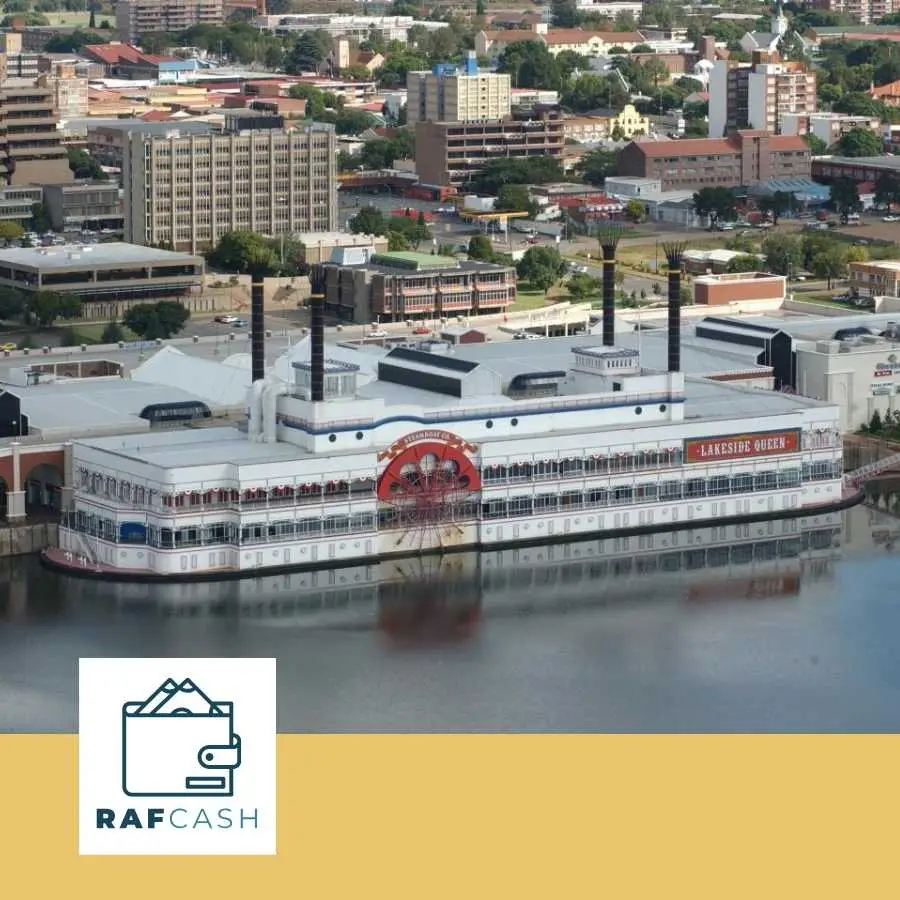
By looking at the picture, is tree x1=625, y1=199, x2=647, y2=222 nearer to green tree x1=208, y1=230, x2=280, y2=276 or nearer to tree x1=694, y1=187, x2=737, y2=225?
tree x1=694, y1=187, x2=737, y2=225

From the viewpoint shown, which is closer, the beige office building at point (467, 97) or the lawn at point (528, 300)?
the lawn at point (528, 300)

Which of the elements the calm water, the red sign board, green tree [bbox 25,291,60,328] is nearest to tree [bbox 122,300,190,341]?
green tree [bbox 25,291,60,328]

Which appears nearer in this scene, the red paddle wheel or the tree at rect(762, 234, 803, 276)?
the red paddle wheel

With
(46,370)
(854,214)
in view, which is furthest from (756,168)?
(46,370)

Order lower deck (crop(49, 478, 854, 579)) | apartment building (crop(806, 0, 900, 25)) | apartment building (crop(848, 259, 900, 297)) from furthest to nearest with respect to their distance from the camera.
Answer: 1. apartment building (crop(806, 0, 900, 25))
2. apartment building (crop(848, 259, 900, 297))
3. lower deck (crop(49, 478, 854, 579))

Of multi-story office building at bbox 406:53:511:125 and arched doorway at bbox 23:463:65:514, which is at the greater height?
multi-story office building at bbox 406:53:511:125

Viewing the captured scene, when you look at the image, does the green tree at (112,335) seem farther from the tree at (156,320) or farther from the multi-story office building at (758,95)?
the multi-story office building at (758,95)

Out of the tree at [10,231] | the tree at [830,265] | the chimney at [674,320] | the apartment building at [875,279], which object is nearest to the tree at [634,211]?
the tree at [830,265]
